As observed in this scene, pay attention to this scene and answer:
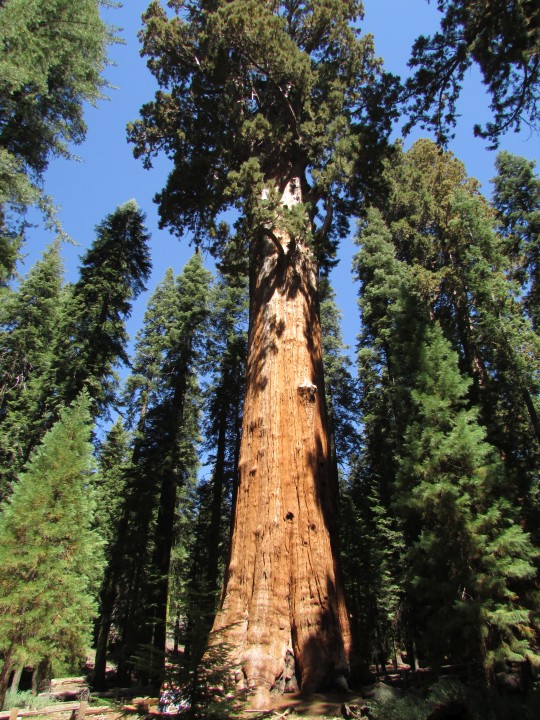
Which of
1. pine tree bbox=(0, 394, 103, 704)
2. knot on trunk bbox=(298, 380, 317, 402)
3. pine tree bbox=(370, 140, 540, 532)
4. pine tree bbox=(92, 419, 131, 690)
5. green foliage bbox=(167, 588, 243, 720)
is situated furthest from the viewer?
pine tree bbox=(92, 419, 131, 690)

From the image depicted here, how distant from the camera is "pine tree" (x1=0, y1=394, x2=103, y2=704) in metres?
8.20

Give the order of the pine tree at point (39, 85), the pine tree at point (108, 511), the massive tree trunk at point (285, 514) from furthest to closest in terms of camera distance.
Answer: the pine tree at point (108, 511), the pine tree at point (39, 85), the massive tree trunk at point (285, 514)

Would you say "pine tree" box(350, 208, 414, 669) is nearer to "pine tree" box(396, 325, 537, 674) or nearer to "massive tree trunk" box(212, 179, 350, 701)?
"pine tree" box(396, 325, 537, 674)

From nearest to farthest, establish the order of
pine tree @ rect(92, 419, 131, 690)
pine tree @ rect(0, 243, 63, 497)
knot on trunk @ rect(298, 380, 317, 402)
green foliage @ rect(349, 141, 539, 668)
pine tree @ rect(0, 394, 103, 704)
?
1. knot on trunk @ rect(298, 380, 317, 402)
2. pine tree @ rect(0, 394, 103, 704)
3. green foliage @ rect(349, 141, 539, 668)
4. pine tree @ rect(92, 419, 131, 690)
5. pine tree @ rect(0, 243, 63, 497)

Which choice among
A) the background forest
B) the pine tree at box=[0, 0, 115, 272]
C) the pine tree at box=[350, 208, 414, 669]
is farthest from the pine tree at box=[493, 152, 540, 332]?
the pine tree at box=[0, 0, 115, 272]

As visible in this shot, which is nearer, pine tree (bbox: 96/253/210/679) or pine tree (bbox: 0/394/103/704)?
pine tree (bbox: 0/394/103/704)

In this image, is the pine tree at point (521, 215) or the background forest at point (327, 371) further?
the pine tree at point (521, 215)

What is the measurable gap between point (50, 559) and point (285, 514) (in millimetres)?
5865

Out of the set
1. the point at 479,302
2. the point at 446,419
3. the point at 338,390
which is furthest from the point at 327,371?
the point at 446,419

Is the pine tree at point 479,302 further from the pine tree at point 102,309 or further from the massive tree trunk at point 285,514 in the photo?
the pine tree at point 102,309

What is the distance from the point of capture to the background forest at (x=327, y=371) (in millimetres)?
8086

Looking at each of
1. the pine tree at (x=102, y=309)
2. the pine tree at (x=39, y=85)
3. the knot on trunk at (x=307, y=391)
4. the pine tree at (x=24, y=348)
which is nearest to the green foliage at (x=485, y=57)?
the knot on trunk at (x=307, y=391)

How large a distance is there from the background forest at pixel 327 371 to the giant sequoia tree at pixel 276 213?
14 cm

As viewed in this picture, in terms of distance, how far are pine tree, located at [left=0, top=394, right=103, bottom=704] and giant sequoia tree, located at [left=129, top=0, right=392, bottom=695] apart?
4.77 meters
